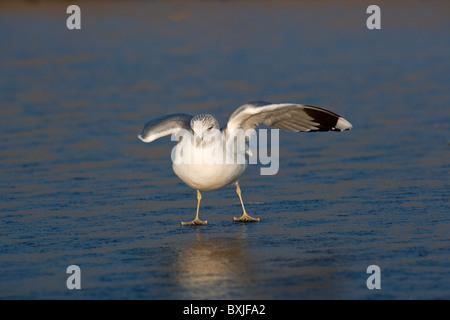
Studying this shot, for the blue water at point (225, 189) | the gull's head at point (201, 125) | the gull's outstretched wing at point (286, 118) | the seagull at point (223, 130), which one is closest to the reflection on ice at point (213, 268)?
the blue water at point (225, 189)

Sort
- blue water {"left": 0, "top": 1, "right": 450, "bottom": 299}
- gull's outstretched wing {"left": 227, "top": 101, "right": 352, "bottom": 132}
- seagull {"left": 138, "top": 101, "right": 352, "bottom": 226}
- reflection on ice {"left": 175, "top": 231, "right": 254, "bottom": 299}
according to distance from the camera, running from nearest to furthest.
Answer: reflection on ice {"left": 175, "top": 231, "right": 254, "bottom": 299} → blue water {"left": 0, "top": 1, "right": 450, "bottom": 299} → seagull {"left": 138, "top": 101, "right": 352, "bottom": 226} → gull's outstretched wing {"left": 227, "top": 101, "right": 352, "bottom": 132}

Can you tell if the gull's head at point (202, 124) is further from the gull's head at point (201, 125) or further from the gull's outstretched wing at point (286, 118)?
the gull's outstretched wing at point (286, 118)

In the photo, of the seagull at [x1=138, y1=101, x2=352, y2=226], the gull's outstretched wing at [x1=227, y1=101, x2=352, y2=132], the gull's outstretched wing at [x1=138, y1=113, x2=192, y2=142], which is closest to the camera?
the seagull at [x1=138, y1=101, x2=352, y2=226]

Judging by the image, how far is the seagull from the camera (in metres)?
8.42

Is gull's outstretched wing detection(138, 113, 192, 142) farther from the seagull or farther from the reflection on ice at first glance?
the reflection on ice

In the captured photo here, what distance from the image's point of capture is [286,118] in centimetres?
916

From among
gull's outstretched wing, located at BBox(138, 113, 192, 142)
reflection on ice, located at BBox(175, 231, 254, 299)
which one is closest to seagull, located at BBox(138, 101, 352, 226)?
gull's outstretched wing, located at BBox(138, 113, 192, 142)

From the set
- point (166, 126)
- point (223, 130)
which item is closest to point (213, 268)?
point (223, 130)

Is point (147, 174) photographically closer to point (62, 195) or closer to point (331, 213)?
point (62, 195)

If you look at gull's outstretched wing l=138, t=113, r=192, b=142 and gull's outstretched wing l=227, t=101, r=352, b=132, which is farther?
gull's outstretched wing l=138, t=113, r=192, b=142

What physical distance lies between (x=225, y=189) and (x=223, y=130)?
137 cm
